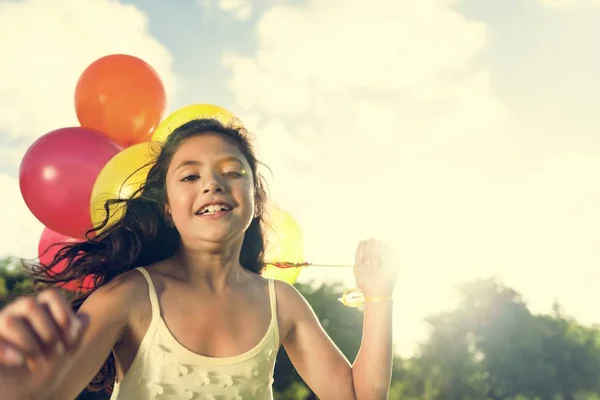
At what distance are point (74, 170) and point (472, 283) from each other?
18601mm

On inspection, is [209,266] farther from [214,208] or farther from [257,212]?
[257,212]

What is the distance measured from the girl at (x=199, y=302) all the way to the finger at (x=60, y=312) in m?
0.35

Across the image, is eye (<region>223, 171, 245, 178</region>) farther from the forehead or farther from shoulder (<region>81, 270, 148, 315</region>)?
shoulder (<region>81, 270, 148, 315</region>)

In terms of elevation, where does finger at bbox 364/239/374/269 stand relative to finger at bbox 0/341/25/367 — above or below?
above

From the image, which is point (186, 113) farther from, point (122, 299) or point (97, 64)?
point (122, 299)

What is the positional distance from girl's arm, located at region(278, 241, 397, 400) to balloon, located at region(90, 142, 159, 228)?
80 centimetres

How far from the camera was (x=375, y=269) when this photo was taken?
2078mm

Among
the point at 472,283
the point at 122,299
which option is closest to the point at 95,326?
the point at 122,299

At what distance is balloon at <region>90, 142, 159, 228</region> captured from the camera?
259 centimetres

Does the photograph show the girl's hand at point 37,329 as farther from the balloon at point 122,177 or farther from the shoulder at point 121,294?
the balloon at point 122,177

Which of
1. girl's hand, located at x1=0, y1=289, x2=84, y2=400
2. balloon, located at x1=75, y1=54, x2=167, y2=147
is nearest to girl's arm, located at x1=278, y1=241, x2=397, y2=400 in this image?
girl's hand, located at x1=0, y1=289, x2=84, y2=400

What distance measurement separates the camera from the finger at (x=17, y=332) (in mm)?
1109

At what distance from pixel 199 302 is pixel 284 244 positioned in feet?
3.26

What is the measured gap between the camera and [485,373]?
17.9 m
